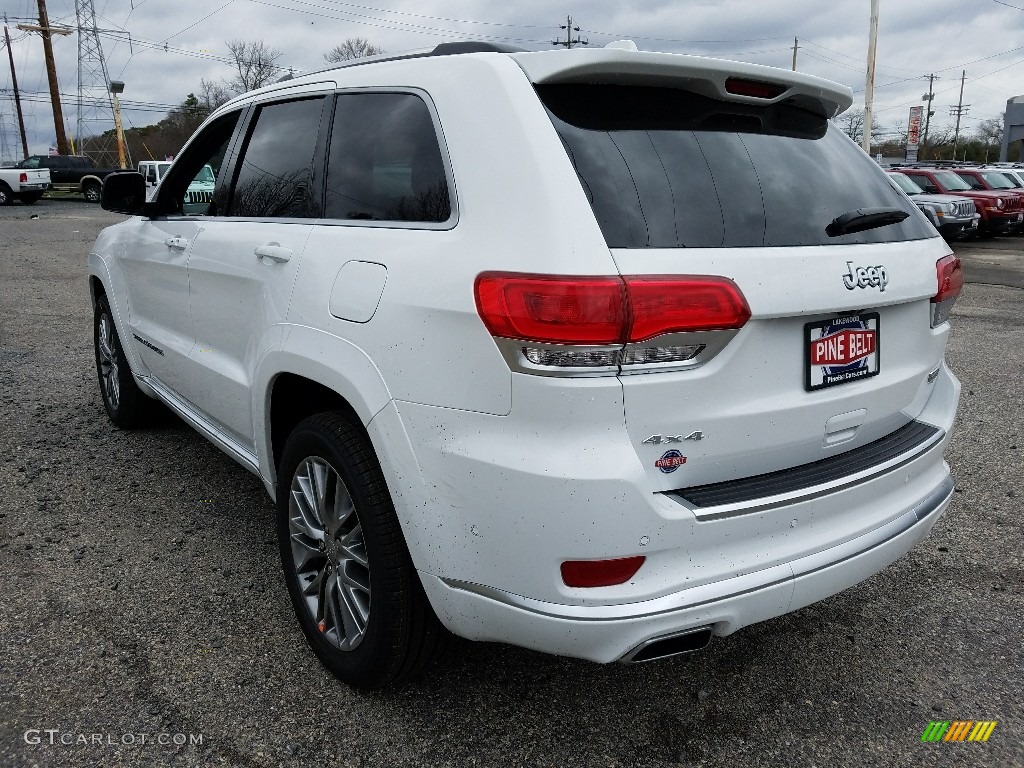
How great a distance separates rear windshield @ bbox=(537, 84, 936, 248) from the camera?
2.05 m

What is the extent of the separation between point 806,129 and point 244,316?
1.96m

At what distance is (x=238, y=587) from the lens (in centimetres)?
329

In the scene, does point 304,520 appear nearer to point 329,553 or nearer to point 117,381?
point 329,553

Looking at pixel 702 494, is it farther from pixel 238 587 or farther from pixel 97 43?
pixel 97 43

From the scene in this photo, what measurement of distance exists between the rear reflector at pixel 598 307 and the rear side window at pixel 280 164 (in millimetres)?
1096

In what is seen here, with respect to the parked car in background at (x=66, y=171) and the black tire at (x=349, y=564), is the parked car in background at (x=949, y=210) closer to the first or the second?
the black tire at (x=349, y=564)

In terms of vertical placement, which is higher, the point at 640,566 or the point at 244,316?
the point at 244,316

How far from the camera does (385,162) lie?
2529 mm

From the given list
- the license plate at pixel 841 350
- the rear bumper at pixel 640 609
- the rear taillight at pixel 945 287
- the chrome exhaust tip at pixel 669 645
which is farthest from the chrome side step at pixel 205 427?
the rear taillight at pixel 945 287

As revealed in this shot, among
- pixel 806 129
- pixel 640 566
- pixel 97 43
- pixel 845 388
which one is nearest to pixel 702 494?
pixel 640 566

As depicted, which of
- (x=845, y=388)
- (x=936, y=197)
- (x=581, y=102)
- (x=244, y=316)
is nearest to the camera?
(x=581, y=102)

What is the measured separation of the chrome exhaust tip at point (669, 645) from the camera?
6.59 ft

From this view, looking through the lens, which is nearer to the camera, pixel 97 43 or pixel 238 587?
pixel 238 587

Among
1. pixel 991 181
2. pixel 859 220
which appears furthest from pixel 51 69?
pixel 859 220
